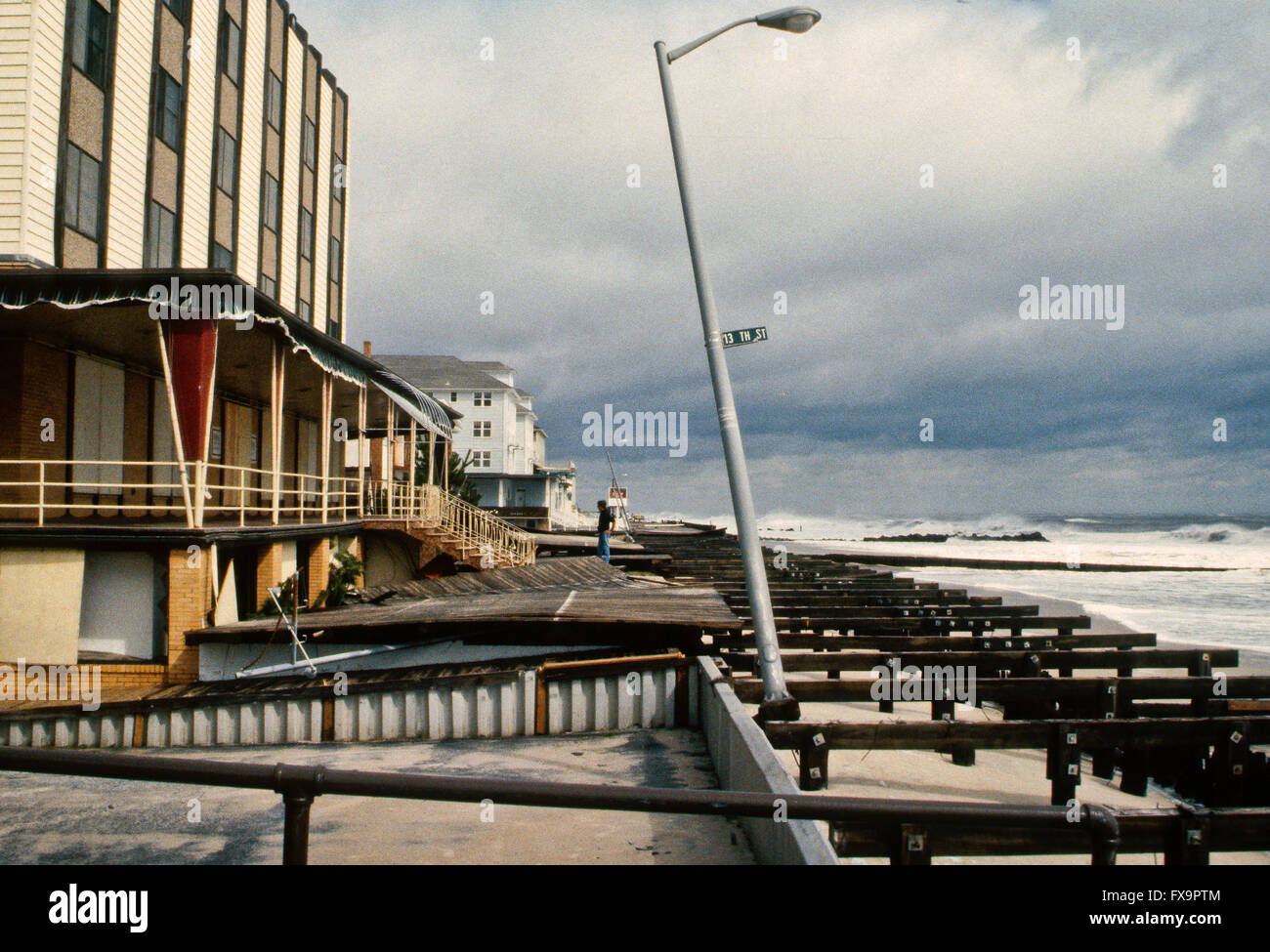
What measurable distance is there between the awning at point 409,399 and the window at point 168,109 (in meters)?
8.57

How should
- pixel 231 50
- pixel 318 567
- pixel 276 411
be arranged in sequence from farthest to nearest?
pixel 231 50, pixel 318 567, pixel 276 411

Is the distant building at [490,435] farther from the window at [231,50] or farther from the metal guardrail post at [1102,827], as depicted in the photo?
the metal guardrail post at [1102,827]

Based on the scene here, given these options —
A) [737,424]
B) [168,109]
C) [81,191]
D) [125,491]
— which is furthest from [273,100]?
[737,424]

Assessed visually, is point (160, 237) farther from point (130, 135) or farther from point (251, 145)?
point (251, 145)

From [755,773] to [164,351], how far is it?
12159mm

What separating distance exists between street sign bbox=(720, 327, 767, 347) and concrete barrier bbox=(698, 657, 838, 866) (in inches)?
136

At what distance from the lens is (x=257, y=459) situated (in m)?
25.3

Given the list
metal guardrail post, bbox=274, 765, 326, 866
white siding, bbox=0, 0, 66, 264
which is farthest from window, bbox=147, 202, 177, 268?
metal guardrail post, bbox=274, 765, 326, 866

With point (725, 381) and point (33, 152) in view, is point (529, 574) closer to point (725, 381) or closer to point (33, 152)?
point (725, 381)

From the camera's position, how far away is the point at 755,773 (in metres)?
5.72

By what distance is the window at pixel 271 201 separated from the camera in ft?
93.7

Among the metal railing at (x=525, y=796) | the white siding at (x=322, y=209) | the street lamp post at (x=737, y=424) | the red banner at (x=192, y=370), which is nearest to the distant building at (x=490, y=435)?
the white siding at (x=322, y=209)
